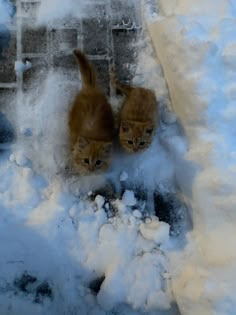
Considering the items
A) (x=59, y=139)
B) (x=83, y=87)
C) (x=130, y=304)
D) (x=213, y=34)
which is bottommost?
(x=130, y=304)

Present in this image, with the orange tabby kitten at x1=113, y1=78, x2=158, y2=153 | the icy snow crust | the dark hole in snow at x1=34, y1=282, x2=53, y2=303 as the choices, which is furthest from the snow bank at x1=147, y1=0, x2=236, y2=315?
the dark hole in snow at x1=34, y1=282, x2=53, y2=303

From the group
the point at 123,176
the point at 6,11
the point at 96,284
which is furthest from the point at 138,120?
the point at 6,11

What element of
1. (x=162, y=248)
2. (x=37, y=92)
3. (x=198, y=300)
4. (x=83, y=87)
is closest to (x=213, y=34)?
(x=83, y=87)

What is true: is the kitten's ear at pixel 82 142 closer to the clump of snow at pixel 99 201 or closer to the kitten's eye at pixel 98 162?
the kitten's eye at pixel 98 162

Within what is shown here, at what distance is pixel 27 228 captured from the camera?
2.77 m

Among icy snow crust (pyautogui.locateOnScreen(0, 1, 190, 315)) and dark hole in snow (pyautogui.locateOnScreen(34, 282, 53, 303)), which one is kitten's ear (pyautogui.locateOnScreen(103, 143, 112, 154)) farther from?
dark hole in snow (pyautogui.locateOnScreen(34, 282, 53, 303))

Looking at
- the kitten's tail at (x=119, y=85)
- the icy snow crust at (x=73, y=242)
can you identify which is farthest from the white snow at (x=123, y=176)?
the kitten's tail at (x=119, y=85)

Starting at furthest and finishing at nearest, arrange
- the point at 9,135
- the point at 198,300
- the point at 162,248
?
the point at 9,135 < the point at 162,248 < the point at 198,300

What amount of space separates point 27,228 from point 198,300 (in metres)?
0.87

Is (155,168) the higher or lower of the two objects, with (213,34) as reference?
lower

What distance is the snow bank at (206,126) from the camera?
265 cm

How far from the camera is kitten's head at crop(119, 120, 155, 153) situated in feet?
9.08

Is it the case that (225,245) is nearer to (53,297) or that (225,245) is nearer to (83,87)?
(53,297)

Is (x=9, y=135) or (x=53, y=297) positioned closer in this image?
(x=53, y=297)
